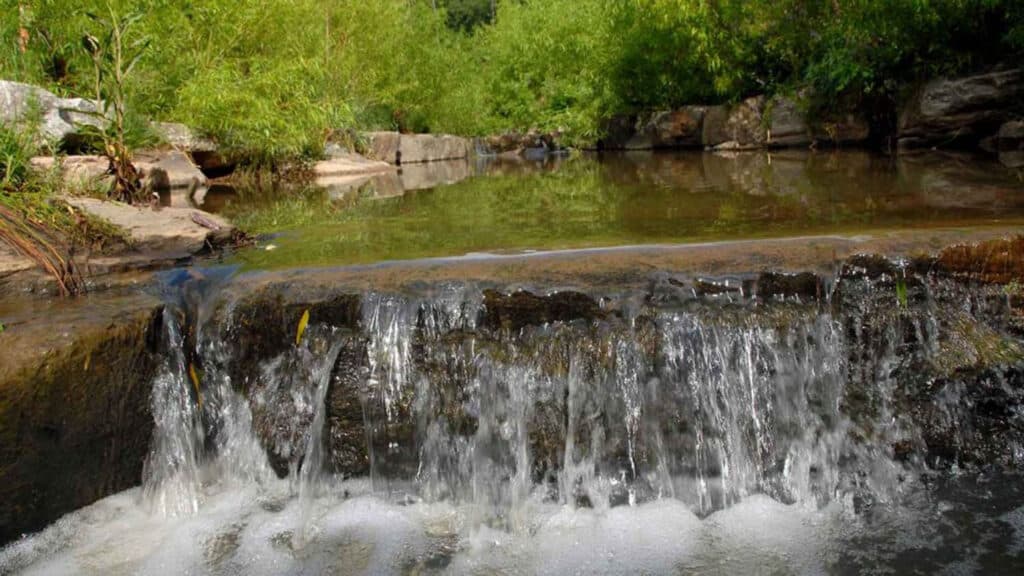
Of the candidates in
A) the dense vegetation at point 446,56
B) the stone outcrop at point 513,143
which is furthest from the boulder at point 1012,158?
the stone outcrop at point 513,143

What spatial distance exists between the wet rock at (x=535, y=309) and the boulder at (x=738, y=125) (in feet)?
42.0

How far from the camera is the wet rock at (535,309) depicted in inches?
135

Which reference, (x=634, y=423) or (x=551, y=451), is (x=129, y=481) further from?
(x=634, y=423)

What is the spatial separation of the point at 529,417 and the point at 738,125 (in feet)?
45.2

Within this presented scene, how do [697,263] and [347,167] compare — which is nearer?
[697,263]

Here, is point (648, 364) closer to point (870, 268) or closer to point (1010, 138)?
point (870, 268)

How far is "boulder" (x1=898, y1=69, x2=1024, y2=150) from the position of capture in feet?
34.3

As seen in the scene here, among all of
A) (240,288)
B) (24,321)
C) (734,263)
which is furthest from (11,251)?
(734,263)

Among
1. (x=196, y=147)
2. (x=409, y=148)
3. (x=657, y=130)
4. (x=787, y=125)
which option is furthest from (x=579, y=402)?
(x=409, y=148)

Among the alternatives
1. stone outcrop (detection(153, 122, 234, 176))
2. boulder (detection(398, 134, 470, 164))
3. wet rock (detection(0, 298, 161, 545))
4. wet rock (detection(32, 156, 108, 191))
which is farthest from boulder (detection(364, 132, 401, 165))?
wet rock (detection(0, 298, 161, 545))

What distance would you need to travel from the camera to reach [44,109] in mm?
6465

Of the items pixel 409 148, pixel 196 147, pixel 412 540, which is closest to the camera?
pixel 412 540

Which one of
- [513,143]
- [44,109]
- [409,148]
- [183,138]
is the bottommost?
[44,109]

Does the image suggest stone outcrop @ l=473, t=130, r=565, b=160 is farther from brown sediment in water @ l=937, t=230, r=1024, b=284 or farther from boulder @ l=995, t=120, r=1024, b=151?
brown sediment in water @ l=937, t=230, r=1024, b=284
